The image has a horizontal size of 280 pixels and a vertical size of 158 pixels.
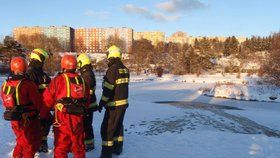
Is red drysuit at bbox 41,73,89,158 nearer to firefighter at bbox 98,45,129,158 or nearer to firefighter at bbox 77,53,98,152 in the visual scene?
firefighter at bbox 98,45,129,158

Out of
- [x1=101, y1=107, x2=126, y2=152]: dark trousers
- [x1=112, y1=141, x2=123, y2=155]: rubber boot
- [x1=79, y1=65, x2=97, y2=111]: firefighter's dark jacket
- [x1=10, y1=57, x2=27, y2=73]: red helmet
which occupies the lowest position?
[x1=112, y1=141, x2=123, y2=155]: rubber boot

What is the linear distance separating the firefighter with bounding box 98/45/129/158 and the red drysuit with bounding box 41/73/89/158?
4.03 ft

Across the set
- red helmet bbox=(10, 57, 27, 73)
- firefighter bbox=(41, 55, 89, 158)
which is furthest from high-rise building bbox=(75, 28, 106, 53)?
firefighter bbox=(41, 55, 89, 158)

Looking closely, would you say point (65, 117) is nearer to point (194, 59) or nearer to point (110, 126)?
point (110, 126)

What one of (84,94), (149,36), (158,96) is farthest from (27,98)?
(149,36)

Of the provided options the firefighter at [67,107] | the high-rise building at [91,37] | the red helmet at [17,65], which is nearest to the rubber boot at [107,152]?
the firefighter at [67,107]

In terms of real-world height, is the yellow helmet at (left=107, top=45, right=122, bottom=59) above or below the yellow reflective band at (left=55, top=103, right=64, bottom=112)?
above

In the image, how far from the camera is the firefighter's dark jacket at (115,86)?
7056 mm

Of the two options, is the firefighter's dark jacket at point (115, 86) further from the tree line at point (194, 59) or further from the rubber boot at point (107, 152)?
the tree line at point (194, 59)

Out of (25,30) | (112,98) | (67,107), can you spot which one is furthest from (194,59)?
(25,30)

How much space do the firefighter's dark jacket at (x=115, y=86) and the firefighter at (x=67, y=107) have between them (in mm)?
1203

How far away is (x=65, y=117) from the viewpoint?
5.76 meters

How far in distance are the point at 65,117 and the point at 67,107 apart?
21cm

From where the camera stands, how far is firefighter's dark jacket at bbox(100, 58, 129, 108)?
7056mm
